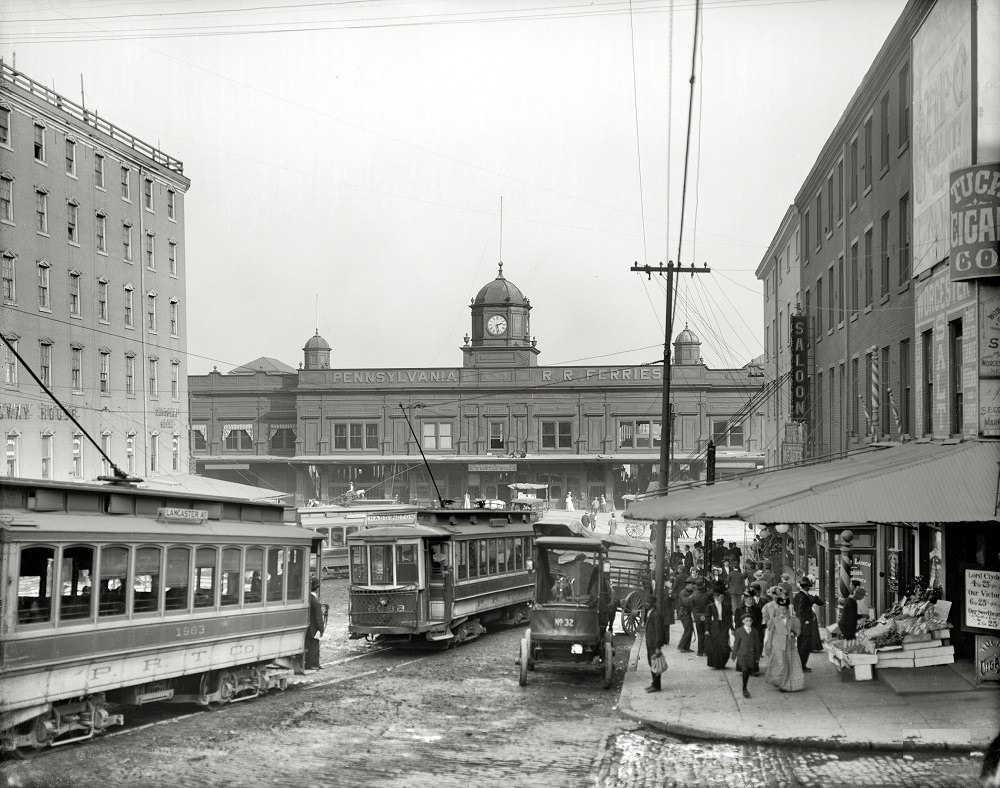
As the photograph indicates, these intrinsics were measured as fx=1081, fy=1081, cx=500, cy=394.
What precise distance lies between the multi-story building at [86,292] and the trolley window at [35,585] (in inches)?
938

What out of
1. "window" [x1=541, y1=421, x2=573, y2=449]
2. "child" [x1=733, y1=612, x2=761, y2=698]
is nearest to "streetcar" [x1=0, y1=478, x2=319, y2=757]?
"child" [x1=733, y1=612, x2=761, y2=698]

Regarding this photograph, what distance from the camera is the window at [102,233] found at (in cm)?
4144

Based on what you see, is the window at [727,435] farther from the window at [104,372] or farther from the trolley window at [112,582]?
the trolley window at [112,582]

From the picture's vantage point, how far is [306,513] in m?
44.7

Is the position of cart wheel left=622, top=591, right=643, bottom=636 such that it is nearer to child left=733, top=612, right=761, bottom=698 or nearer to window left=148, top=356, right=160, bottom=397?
child left=733, top=612, right=761, bottom=698

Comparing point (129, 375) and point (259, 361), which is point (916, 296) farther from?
Answer: point (259, 361)

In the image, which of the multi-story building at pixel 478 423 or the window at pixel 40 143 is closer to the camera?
the window at pixel 40 143

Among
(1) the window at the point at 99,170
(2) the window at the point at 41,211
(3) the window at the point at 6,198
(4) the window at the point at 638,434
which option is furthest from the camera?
(4) the window at the point at 638,434

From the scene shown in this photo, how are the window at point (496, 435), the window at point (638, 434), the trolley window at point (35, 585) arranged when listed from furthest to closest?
1. the window at point (496, 435)
2. the window at point (638, 434)
3. the trolley window at point (35, 585)

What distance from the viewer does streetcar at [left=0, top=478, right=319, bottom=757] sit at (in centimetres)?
1240

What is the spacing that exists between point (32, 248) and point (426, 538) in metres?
22.7

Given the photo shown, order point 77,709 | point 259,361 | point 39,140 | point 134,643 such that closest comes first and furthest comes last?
point 77,709 → point 134,643 → point 39,140 → point 259,361

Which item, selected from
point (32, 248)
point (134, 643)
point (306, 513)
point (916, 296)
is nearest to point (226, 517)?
point (134, 643)

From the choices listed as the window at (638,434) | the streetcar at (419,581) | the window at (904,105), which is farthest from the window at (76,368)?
the window at (638,434)
